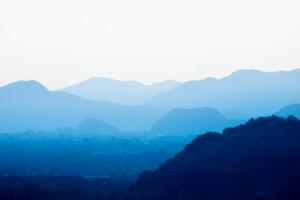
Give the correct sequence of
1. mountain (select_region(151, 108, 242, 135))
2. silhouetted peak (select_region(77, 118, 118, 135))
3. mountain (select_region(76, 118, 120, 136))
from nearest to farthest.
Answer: mountain (select_region(151, 108, 242, 135))
mountain (select_region(76, 118, 120, 136))
silhouetted peak (select_region(77, 118, 118, 135))

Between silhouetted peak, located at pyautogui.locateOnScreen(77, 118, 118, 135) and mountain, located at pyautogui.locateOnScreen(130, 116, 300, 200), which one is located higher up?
silhouetted peak, located at pyautogui.locateOnScreen(77, 118, 118, 135)

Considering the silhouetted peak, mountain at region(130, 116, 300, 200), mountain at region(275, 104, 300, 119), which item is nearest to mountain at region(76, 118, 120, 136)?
the silhouetted peak

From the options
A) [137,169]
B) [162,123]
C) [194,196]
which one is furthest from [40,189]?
[162,123]

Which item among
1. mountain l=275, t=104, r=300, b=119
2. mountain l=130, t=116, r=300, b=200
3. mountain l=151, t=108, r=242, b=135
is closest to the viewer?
mountain l=130, t=116, r=300, b=200

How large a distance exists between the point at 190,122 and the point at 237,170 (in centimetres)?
12436

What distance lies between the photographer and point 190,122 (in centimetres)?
16200

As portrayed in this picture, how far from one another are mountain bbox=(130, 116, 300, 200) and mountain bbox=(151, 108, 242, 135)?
10595 cm

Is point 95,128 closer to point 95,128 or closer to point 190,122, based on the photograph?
point 95,128

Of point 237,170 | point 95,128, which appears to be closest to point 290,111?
point 95,128

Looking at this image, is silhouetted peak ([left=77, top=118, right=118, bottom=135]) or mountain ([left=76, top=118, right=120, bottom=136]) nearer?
mountain ([left=76, top=118, right=120, bottom=136])

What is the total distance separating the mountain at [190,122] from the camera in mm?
154875

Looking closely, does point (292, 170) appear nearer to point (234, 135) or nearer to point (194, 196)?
point (194, 196)

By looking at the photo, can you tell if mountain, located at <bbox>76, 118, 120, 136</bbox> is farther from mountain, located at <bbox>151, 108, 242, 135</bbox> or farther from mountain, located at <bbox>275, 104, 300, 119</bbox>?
mountain, located at <bbox>275, 104, 300, 119</bbox>

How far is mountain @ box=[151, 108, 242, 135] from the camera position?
15488 centimetres
